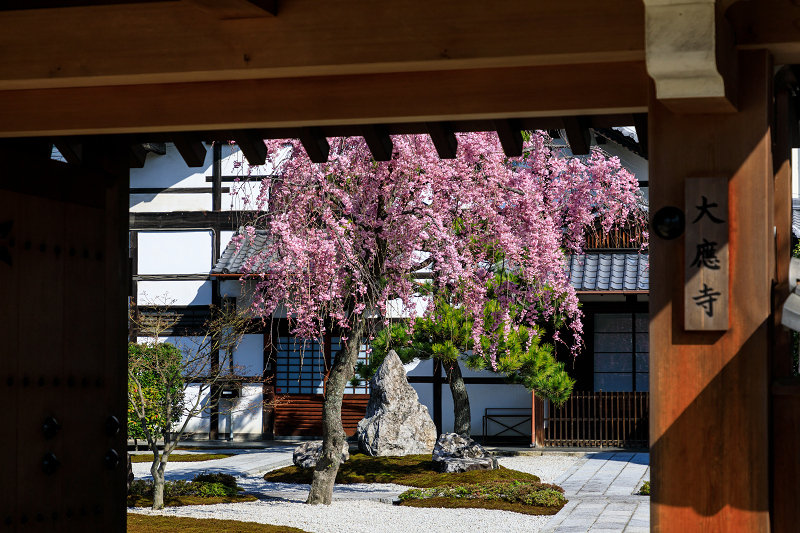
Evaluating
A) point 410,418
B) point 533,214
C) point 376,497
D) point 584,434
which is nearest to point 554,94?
point 533,214

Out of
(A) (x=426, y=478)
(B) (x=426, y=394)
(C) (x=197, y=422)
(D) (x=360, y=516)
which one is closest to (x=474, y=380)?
(B) (x=426, y=394)

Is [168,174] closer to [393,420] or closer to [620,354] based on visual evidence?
[393,420]

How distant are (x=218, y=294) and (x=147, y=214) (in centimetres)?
192

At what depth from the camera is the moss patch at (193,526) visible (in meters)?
7.46

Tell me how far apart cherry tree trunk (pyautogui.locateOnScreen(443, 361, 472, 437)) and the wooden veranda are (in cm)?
860

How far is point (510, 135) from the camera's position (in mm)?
3707

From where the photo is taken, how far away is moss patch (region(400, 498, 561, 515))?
29.1 feet

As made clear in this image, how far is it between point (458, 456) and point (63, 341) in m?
7.84

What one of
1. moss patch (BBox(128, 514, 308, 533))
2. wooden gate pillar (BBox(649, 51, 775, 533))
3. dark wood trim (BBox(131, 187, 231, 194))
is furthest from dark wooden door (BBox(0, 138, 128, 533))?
dark wood trim (BBox(131, 187, 231, 194))

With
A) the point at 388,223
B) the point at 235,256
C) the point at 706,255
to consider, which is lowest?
the point at 706,255

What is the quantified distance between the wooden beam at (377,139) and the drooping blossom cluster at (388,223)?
4.66 m

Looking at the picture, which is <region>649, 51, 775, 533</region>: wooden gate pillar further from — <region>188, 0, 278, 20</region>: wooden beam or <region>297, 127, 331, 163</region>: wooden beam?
<region>297, 127, 331, 163</region>: wooden beam

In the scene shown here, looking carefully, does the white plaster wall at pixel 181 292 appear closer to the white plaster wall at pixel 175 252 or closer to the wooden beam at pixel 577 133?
the white plaster wall at pixel 175 252

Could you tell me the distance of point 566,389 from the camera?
43.9 feet
